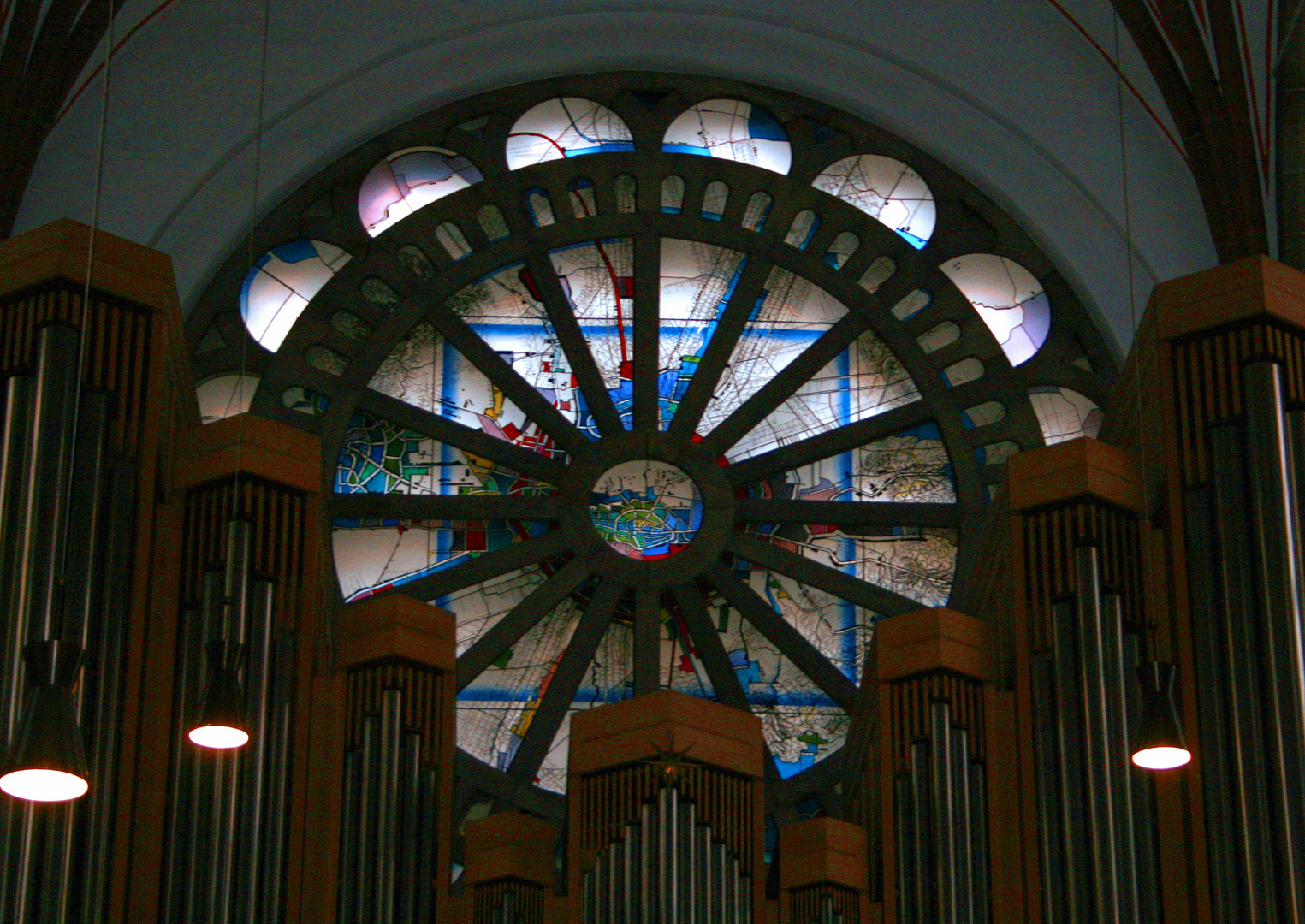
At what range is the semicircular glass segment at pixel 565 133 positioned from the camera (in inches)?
669

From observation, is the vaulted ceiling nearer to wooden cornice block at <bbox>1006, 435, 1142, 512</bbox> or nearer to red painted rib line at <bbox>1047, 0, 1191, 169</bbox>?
red painted rib line at <bbox>1047, 0, 1191, 169</bbox>

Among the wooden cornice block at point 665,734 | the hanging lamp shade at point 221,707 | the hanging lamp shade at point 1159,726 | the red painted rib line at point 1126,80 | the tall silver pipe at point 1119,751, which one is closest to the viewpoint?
the hanging lamp shade at point 221,707

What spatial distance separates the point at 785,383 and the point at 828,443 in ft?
1.56

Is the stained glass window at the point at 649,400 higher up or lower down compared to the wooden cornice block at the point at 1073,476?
higher up

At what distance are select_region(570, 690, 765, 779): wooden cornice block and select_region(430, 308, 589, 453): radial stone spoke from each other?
3.89 meters

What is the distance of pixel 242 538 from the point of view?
11414 mm

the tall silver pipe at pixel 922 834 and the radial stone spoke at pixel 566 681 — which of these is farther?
the radial stone spoke at pixel 566 681

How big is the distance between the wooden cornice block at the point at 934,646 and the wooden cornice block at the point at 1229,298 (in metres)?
1.71

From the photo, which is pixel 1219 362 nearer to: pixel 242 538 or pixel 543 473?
pixel 242 538

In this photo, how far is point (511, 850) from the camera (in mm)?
12172

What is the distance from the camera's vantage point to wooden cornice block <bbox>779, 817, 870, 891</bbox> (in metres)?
12.2

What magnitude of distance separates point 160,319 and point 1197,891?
17.0 feet

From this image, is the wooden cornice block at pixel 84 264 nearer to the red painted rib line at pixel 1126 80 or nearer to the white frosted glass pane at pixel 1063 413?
the white frosted glass pane at pixel 1063 413

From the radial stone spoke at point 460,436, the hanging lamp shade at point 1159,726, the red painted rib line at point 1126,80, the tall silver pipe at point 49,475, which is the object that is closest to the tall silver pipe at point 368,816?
the tall silver pipe at point 49,475
